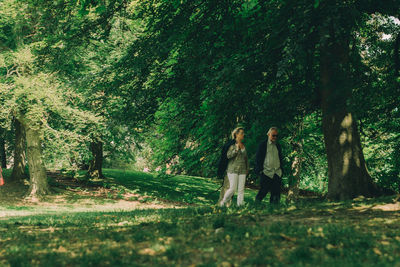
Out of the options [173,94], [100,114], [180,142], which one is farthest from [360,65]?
[100,114]

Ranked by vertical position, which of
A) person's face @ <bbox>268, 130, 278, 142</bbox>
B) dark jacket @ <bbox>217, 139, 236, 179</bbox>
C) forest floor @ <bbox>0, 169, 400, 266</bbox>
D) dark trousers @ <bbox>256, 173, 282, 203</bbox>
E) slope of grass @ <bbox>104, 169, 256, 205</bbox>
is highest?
person's face @ <bbox>268, 130, 278, 142</bbox>

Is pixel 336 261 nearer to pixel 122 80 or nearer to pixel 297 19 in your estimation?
pixel 297 19

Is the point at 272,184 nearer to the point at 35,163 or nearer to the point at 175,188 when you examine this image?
the point at 35,163

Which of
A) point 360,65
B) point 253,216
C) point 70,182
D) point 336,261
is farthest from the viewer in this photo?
point 70,182

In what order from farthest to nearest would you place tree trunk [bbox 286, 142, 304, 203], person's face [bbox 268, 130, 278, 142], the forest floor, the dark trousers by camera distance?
tree trunk [bbox 286, 142, 304, 203], the dark trousers, person's face [bbox 268, 130, 278, 142], the forest floor

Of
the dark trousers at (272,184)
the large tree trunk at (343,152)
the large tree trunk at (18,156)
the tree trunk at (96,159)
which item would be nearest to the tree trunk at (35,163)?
the large tree trunk at (18,156)

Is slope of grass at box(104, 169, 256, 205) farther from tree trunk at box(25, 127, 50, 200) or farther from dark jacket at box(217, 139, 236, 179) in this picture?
dark jacket at box(217, 139, 236, 179)

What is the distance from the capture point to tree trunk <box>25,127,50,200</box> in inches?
786

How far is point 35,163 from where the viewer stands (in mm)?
20250

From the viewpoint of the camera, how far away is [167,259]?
169 inches

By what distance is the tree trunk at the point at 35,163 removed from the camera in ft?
65.5

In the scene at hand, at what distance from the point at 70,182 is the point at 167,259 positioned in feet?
77.7

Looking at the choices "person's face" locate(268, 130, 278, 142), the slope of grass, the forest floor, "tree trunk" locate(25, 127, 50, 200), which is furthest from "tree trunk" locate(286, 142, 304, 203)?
"tree trunk" locate(25, 127, 50, 200)

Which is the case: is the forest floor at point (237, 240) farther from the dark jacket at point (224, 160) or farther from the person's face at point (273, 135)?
the person's face at point (273, 135)
